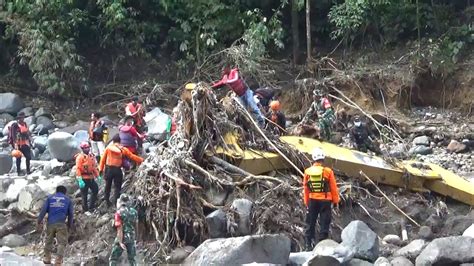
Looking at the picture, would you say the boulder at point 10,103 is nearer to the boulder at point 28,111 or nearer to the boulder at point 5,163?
the boulder at point 28,111

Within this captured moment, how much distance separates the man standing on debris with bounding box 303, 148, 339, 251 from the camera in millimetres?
12148

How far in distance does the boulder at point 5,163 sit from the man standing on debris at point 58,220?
6045mm

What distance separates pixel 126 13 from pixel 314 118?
8.26m

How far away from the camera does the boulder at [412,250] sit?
11.8 meters

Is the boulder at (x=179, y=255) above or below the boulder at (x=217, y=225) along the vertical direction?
below

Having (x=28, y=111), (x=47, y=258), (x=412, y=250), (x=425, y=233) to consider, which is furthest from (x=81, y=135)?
(x=412, y=250)

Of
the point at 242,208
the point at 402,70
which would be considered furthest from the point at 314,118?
the point at 402,70

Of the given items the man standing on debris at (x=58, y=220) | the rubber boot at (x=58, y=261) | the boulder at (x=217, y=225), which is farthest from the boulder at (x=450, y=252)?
the rubber boot at (x=58, y=261)

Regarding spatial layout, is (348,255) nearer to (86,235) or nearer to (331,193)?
(331,193)

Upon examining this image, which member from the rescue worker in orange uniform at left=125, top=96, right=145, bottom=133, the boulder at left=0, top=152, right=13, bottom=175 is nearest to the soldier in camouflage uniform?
the rescue worker in orange uniform at left=125, top=96, right=145, bottom=133

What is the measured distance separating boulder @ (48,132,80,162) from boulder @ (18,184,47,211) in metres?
3.35

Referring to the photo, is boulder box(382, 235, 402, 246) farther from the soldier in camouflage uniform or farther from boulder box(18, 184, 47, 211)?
boulder box(18, 184, 47, 211)

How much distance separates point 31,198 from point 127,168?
164 cm

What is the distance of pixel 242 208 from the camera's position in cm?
1305
